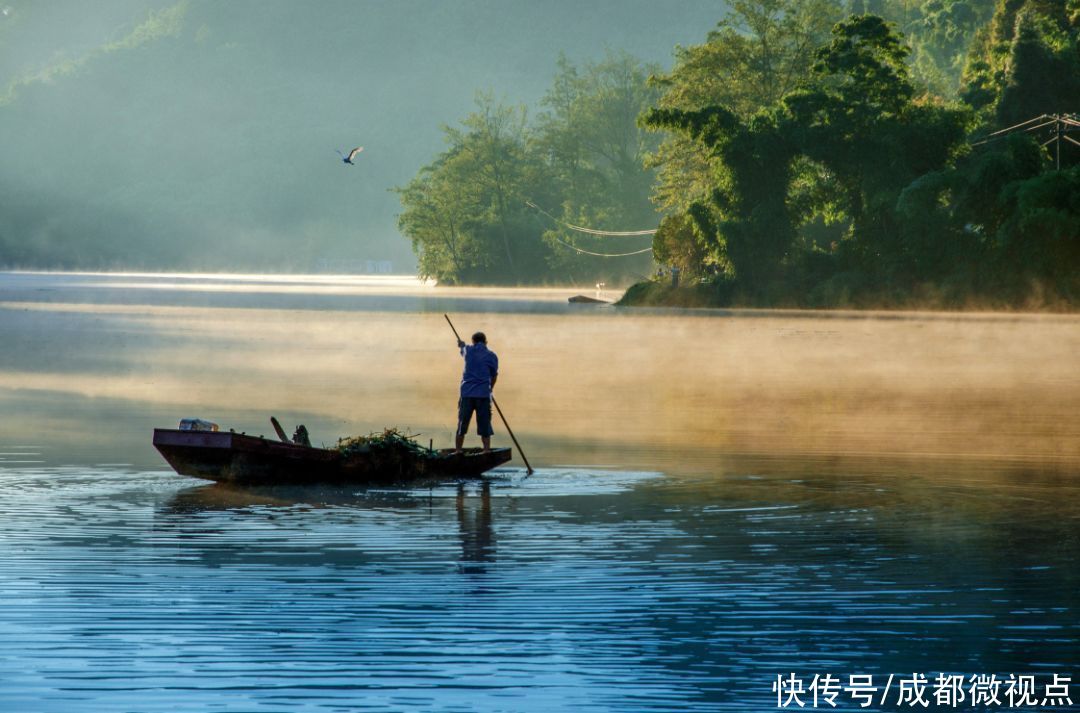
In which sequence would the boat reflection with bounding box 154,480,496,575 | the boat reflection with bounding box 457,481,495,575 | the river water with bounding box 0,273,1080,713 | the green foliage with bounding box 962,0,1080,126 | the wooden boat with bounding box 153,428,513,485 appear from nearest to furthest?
the river water with bounding box 0,273,1080,713, the boat reflection with bounding box 457,481,495,575, the boat reflection with bounding box 154,480,496,575, the wooden boat with bounding box 153,428,513,485, the green foliage with bounding box 962,0,1080,126

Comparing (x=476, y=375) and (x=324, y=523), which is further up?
(x=476, y=375)

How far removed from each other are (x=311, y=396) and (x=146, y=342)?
22012 mm

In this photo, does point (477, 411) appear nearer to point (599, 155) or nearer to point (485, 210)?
point (485, 210)

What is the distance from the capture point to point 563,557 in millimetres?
14844

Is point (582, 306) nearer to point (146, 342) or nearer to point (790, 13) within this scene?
point (790, 13)

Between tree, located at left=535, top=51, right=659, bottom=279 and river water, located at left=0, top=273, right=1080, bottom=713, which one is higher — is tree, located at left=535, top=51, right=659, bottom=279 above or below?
above

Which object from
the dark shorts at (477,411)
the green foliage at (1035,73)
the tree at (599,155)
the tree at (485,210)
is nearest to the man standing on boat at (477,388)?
the dark shorts at (477,411)

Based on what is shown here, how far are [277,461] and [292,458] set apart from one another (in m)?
0.17

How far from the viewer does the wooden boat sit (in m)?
19.2

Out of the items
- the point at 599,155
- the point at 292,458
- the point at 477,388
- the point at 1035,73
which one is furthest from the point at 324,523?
the point at 599,155

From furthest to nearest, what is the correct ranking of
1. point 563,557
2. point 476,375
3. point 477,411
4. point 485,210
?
point 485,210
point 476,375
point 477,411
point 563,557

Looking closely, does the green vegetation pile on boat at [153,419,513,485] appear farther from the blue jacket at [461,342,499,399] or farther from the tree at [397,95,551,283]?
the tree at [397,95,551,283]

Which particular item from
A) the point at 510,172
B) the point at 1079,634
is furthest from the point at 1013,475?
the point at 510,172

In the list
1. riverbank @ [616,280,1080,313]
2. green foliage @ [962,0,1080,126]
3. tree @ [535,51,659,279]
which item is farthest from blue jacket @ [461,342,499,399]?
tree @ [535,51,659,279]
